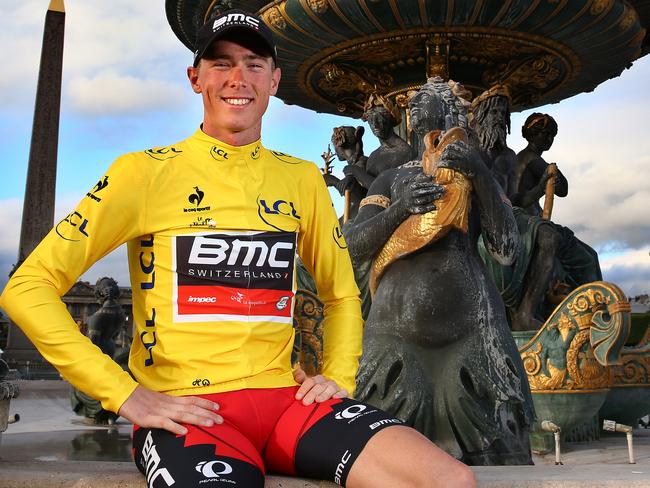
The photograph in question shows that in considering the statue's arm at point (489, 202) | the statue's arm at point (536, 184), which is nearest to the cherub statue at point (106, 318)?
the statue's arm at point (536, 184)

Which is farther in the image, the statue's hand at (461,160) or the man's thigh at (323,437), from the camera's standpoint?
the statue's hand at (461,160)

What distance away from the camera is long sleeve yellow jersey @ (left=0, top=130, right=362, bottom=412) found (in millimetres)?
1913

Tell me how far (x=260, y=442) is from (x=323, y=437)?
0.62ft

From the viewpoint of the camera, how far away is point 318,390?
2.07 meters

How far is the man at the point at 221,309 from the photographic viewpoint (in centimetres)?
186

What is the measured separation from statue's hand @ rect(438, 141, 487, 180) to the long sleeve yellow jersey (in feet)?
4.39

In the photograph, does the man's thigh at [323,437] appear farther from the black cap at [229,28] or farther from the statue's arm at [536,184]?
the statue's arm at [536,184]

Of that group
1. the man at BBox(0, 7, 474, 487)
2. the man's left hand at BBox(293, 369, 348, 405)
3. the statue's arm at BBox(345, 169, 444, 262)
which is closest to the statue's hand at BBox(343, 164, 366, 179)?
the statue's arm at BBox(345, 169, 444, 262)

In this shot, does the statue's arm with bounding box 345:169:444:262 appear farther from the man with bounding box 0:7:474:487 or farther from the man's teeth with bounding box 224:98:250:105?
the man's teeth with bounding box 224:98:250:105

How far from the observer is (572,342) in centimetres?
565

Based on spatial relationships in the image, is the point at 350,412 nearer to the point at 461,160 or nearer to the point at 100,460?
the point at 461,160

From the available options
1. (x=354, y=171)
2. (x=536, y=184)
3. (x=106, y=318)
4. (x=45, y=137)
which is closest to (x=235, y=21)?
(x=354, y=171)

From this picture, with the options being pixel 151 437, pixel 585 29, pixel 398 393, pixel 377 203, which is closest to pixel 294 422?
pixel 151 437

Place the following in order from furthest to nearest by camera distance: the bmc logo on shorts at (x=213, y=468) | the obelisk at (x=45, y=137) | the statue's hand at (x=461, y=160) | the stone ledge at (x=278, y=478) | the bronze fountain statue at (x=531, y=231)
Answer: the obelisk at (x=45, y=137)
the bronze fountain statue at (x=531, y=231)
the statue's hand at (x=461, y=160)
the stone ledge at (x=278, y=478)
the bmc logo on shorts at (x=213, y=468)
